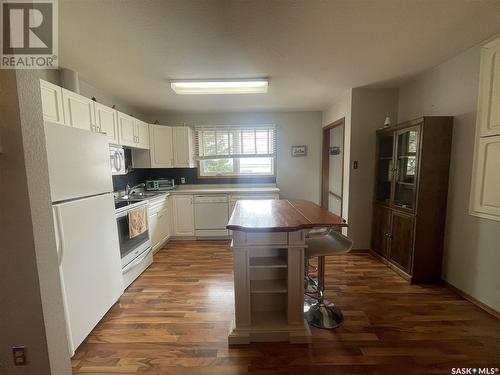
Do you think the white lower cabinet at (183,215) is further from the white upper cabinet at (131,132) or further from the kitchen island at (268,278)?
the kitchen island at (268,278)

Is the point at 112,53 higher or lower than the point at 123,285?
higher

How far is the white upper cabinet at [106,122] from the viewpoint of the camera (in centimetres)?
249

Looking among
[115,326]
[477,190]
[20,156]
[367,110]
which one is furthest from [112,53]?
[477,190]

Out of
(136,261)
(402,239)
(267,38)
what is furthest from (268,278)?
(267,38)

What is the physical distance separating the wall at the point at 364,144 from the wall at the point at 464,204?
0.60 m

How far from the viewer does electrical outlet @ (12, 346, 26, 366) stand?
117 cm

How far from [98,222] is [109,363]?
1.06m

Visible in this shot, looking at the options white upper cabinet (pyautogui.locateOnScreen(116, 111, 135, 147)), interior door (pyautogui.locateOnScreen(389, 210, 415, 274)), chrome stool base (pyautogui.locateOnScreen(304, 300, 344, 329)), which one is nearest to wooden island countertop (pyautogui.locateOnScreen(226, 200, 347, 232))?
chrome stool base (pyautogui.locateOnScreen(304, 300, 344, 329))

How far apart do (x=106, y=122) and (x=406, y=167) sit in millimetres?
3801

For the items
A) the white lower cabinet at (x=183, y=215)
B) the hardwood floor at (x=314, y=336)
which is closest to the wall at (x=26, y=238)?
the hardwood floor at (x=314, y=336)

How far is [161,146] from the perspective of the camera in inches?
157

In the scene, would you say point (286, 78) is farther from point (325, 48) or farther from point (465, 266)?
point (465, 266)

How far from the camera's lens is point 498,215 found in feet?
6.15

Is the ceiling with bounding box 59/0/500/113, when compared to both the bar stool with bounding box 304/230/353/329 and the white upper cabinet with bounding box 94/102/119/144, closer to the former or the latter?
the white upper cabinet with bounding box 94/102/119/144
